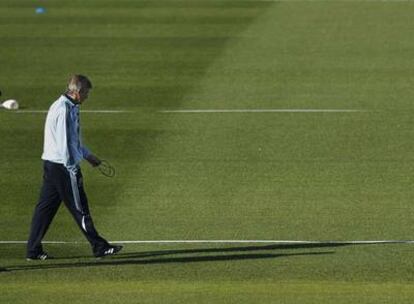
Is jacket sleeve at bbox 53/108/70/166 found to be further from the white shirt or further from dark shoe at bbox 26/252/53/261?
dark shoe at bbox 26/252/53/261

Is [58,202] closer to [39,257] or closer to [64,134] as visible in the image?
[39,257]

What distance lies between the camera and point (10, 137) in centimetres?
2436

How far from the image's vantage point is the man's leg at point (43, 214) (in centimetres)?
1691

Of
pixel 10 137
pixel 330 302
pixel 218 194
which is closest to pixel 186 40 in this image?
pixel 10 137

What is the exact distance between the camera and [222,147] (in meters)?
23.5

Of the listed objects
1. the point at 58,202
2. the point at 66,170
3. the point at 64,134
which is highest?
the point at 64,134

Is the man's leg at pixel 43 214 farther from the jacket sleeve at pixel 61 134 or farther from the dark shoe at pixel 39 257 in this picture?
the jacket sleeve at pixel 61 134

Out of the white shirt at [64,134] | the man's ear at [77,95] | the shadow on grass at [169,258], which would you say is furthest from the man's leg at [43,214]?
the man's ear at [77,95]

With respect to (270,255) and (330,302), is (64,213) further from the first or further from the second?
(330,302)

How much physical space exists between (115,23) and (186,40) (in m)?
3.05

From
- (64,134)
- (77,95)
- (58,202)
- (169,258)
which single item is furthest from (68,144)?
(169,258)

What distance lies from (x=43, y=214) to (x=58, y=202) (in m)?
0.21

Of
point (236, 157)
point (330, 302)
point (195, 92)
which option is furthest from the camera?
point (195, 92)

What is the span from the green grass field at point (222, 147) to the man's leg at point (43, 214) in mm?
257
